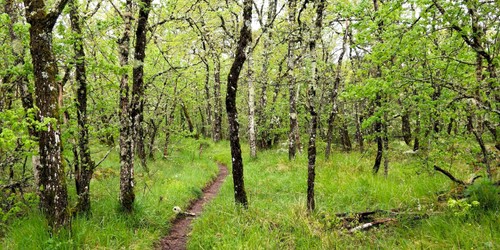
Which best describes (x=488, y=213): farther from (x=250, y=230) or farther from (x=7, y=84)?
(x=7, y=84)

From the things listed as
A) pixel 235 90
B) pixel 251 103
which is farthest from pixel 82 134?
pixel 251 103

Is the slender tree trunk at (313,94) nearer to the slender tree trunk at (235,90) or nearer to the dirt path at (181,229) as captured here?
the slender tree trunk at (235,90)

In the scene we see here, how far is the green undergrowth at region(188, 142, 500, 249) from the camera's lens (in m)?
5.62

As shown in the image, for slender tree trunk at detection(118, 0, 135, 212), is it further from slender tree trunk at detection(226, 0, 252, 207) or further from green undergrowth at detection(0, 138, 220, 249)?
slender tree trunk at detection(226, 0, 252, 207)

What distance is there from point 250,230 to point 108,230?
10.2 feet

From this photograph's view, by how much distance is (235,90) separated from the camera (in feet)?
26.9

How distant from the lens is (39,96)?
5.67m

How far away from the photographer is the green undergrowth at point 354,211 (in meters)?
5.62

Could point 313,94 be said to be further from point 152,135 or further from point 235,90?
point 152,135

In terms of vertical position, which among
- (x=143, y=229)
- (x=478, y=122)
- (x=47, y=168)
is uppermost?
(x=478, y=122)

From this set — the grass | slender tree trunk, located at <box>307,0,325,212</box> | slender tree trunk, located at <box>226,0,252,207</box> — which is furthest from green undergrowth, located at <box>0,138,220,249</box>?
slender tree trunk, located at <box>307,0,325,212</box>

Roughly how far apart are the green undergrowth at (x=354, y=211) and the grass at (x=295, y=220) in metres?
0.02

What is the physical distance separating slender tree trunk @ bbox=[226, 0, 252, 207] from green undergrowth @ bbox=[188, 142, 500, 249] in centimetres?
66

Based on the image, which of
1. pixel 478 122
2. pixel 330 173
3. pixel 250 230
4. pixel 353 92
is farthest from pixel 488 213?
pixel 330 173
